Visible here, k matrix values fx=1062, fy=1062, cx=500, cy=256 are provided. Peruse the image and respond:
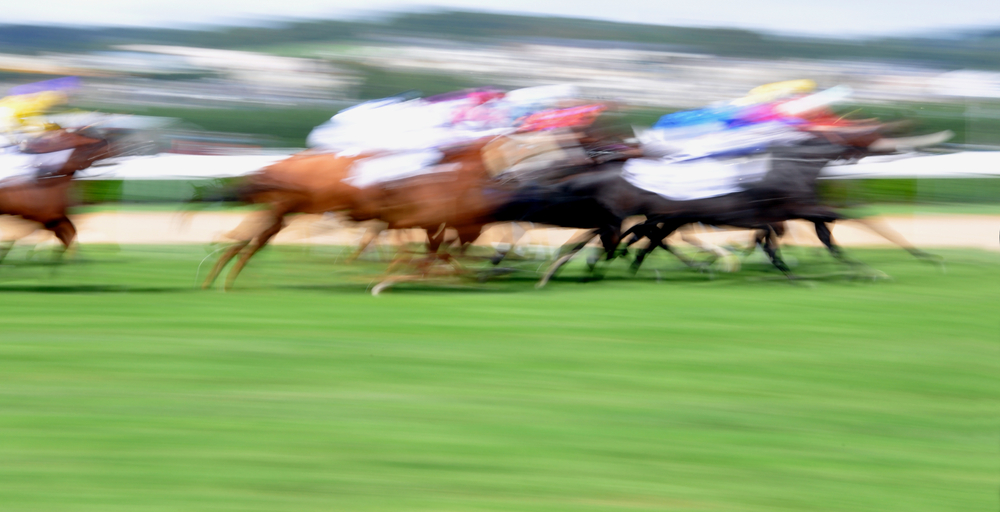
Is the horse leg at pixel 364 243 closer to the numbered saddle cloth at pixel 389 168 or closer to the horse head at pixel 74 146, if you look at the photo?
the numbered saddle cloth at pixel 389 168

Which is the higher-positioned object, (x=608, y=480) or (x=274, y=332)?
(x=608, y=480)

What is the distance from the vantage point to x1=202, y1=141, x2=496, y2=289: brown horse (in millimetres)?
7090

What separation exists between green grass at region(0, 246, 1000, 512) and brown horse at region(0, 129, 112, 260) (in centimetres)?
64

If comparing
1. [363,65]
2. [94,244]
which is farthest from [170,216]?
[363,65]

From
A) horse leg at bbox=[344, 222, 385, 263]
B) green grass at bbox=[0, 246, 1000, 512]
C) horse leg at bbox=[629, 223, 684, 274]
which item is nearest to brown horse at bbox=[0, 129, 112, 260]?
green grass at bbox=[0, 246, 1000, 512]

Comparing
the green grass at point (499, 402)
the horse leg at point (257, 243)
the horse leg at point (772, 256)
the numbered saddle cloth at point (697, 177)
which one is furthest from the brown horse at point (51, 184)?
the horse leg at point (772, 256)

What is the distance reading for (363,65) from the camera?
2288 centimetres

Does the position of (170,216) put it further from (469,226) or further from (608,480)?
(608,480)

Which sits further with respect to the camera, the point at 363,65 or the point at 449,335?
the point at 363,65

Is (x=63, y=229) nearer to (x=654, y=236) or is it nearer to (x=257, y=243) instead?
(x=257, y=243)

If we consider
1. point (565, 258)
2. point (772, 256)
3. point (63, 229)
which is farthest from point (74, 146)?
point (772, 256)

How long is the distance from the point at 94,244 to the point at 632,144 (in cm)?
666

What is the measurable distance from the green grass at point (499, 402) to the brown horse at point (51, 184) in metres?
0.64

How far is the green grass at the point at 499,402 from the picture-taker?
9.59 ft
